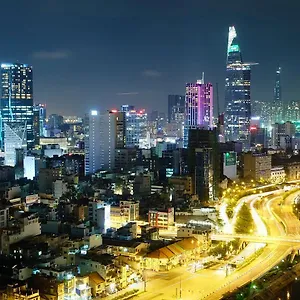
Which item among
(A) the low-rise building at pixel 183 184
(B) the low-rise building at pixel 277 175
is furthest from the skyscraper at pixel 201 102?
(A) the low-rise building at pixel 183 184

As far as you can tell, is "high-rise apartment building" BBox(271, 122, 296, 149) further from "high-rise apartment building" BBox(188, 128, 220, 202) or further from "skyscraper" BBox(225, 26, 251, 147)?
"high-rise apartment building" BBox(188, 128, 220, 202)

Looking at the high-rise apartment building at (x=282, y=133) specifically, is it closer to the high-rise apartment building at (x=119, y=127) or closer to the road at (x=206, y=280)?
the high-rise apartment building at (x=119, y=127)

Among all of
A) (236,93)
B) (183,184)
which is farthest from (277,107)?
(183,184)

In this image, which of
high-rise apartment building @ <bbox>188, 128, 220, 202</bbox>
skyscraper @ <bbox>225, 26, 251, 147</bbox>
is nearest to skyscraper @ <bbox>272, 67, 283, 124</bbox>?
skyscraper @ <bbox>225, 26, 251, 147</bbox>

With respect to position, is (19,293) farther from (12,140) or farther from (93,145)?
(12,140)

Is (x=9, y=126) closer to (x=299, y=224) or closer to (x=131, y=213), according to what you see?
(x=131, y=213)

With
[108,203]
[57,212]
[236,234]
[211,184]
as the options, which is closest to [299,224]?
[236,234]

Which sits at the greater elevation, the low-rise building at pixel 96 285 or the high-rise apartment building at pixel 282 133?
the high-rise apartment building at pixel 282 133
